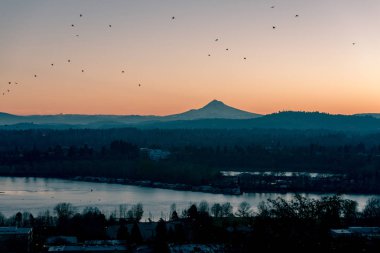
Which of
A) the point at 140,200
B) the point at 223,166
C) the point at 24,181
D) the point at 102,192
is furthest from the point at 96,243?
the point at 223,166

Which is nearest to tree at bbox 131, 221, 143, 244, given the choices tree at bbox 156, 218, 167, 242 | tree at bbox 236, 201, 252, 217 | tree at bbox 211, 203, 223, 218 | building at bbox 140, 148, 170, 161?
tree at bbox 156, 218, 167, 242

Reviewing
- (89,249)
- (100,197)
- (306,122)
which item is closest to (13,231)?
(89,249)

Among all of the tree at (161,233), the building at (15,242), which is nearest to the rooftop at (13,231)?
the building at (15,242)

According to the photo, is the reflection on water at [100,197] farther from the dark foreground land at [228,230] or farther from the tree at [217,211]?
the dark foreground land at [228,230]

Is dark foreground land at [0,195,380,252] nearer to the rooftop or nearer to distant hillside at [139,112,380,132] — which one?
the rooftop

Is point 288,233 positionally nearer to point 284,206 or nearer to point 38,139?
point 284,206

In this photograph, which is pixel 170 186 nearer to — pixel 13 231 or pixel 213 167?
pixel 213 167

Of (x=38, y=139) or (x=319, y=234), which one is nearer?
(x=319, y=234)
